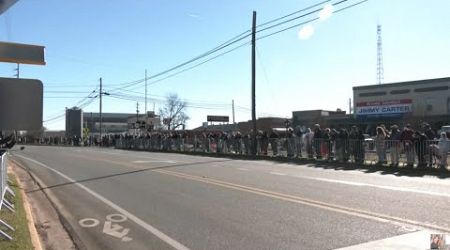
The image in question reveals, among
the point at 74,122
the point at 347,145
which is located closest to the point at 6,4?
the point at 347,145

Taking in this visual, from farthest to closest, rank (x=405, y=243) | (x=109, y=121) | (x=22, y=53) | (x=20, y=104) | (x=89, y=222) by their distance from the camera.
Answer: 1. (x=109, y=121)
2. (x=89, y=222)
3. (x=22, y=53)
4. (x=405, y=243)
5. (x=20, y=104)

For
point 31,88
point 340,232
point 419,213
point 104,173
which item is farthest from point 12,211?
point 104,173

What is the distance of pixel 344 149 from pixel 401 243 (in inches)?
672

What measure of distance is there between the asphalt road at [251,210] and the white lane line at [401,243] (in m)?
0.17

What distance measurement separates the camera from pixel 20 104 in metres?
6.92

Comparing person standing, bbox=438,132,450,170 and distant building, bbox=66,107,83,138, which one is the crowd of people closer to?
person standing, bbox=438,132,450,170

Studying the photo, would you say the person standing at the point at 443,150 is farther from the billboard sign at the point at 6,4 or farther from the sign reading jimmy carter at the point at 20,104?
the billboard sign at the point at 6,4

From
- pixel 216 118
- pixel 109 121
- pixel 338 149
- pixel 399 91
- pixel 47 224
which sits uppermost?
pixel 399 91

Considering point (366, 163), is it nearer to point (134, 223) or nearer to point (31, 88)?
point (134, 223)

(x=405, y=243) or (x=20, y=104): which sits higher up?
(x=20, y=104)

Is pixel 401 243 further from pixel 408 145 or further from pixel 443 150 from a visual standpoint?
pixel 408 145

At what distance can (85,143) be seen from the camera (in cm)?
7912

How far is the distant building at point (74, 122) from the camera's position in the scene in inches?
3947

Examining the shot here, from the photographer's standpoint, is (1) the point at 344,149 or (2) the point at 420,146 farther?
(1) the point at 344,149
